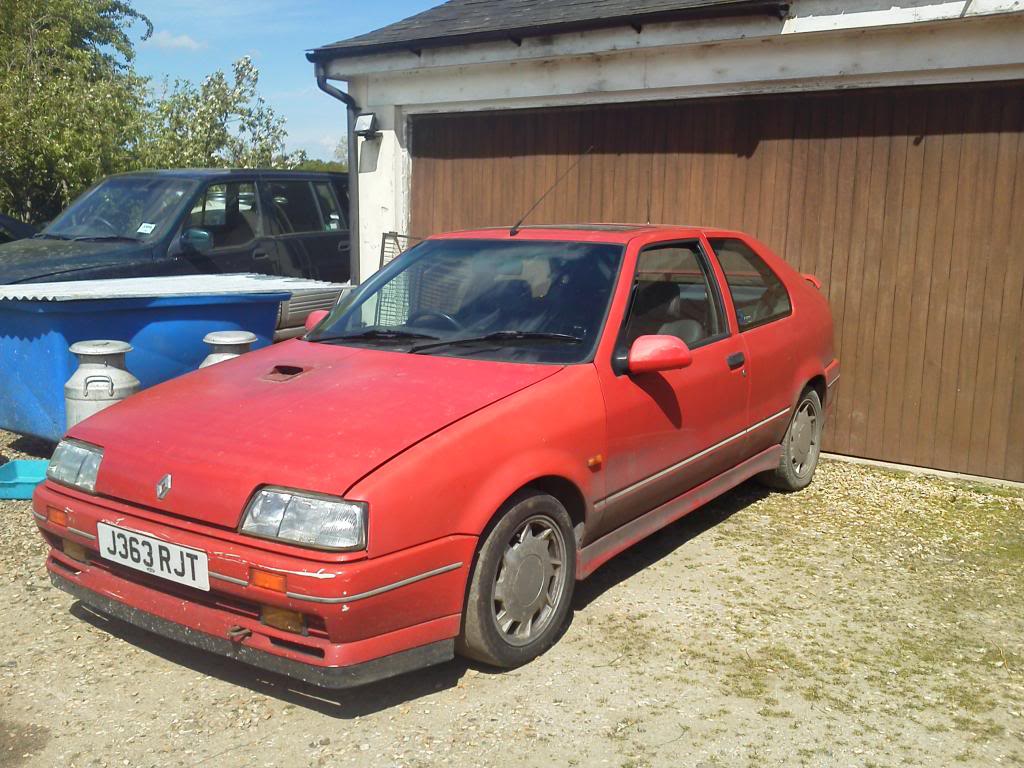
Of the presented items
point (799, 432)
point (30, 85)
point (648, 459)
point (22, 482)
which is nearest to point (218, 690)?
point (648, 459)

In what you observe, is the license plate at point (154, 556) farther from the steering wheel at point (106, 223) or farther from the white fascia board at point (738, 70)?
the steering wheel at point (106, 223)

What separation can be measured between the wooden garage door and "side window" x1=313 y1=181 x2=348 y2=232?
10.8ft

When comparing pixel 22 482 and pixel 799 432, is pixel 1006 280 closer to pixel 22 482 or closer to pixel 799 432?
pixel 799 432

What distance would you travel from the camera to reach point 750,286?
5547 millimetres

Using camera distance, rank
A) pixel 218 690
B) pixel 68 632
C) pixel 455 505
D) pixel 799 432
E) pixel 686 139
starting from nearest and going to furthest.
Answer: pixel 455 505, pixel 218 690, pixel 68 632, pixel 799 432, pixel 686 139

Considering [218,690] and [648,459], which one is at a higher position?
[648,459]

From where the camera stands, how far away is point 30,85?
14.9 metres

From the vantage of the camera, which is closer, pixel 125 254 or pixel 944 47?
pixel 944 47

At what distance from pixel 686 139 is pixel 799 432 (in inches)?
98.4

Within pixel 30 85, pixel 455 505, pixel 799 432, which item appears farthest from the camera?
pixel 30 85

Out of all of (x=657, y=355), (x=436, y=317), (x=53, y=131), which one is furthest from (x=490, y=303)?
(x=53, y=131)

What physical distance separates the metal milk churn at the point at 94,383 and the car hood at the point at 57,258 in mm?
2249

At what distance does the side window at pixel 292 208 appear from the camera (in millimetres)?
9477

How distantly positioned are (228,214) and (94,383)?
151 inches
